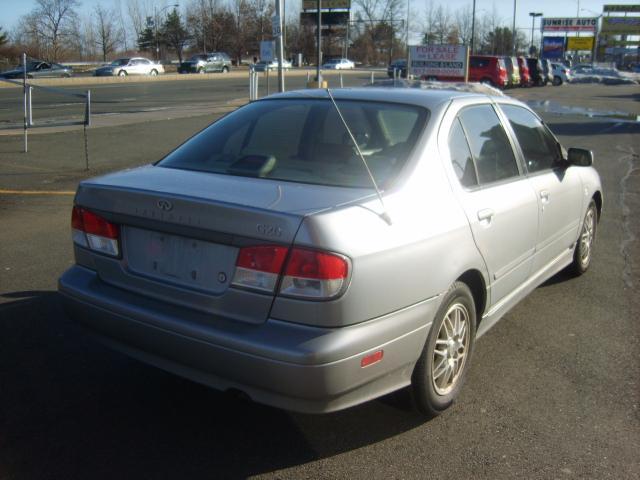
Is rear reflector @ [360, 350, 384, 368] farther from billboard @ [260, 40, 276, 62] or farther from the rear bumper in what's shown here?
billboard @ [260, 40, 276, 62]

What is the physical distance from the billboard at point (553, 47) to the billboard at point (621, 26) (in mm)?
9270

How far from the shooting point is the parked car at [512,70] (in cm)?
4342

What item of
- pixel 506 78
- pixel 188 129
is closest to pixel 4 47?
pixel 506 78

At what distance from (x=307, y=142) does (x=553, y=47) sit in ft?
358

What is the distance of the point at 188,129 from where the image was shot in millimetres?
16625

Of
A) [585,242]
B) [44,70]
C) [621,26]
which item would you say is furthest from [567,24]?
[585,242]

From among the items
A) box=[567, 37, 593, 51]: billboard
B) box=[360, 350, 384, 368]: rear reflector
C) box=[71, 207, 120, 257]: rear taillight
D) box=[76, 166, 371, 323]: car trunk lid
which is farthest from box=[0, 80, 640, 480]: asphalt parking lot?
box=[567, 37, 593, 51]: billboard

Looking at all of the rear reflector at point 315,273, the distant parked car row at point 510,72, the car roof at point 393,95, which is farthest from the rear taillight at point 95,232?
the distant parked car row at point 510,72

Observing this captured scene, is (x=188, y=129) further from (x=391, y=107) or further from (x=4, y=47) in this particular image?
(x=4, y=47)

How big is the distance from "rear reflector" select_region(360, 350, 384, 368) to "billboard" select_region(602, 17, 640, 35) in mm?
115352

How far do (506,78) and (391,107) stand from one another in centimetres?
4090

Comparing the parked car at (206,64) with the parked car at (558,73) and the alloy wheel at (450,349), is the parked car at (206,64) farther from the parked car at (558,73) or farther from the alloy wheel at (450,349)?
the alloy wheel at (450,349)

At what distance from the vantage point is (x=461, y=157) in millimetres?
3730

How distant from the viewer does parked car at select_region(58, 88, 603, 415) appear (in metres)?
2.77
